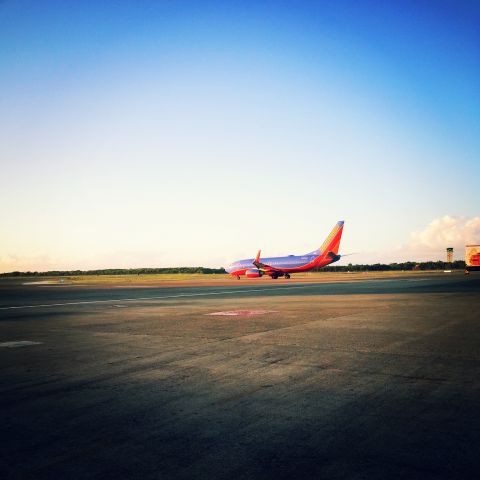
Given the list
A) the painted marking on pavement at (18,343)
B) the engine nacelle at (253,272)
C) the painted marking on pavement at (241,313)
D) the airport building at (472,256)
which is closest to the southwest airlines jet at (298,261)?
the engine nacelle at (253,272)

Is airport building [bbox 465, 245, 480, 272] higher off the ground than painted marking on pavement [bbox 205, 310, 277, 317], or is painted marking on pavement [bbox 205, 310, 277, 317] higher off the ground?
airport building [bbox 465, 245, 480, 272]

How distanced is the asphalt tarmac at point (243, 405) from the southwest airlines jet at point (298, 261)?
4901 cm

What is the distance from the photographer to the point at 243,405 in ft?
16.6

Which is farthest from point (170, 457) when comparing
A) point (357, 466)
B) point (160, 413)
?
point (357, 466)

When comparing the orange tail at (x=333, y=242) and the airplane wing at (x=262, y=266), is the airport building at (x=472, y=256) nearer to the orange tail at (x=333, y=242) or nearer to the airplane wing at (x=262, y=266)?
the orange tail at (x=333, y=242)

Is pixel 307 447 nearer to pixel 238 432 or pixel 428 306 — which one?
pixel 238 432

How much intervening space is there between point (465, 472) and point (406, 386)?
8.06ft

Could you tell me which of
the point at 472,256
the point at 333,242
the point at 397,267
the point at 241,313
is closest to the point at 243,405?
the point at 241,313

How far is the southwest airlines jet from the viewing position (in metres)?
59.1

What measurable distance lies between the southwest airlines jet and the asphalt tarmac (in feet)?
161

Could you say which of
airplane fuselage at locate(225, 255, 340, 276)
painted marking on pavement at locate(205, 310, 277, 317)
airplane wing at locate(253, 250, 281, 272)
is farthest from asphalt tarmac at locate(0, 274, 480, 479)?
airplane wing at locate(253, 250, 281, 272)

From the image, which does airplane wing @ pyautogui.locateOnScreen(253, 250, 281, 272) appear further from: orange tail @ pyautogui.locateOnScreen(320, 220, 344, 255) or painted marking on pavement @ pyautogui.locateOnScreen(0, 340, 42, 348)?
painted marking on pavement @ pyautogui.locateOnScreen(0, 340, 42, 348)

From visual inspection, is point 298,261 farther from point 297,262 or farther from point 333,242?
point 333,242

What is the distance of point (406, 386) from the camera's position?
575 cm
